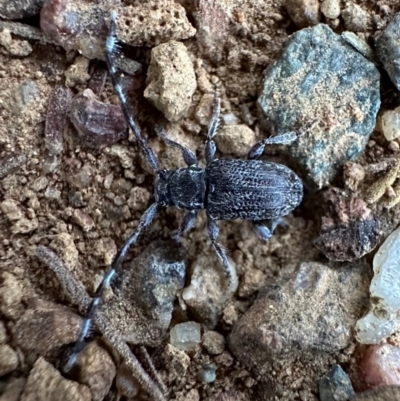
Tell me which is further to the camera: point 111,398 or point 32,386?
point 111,398

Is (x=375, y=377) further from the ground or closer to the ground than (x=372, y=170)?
closer to the ground

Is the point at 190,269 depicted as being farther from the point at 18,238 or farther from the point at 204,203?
the point at 18,238

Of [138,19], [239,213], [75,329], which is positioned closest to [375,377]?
[239,213]

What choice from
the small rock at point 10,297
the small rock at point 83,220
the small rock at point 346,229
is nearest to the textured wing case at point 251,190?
the small rock at point 346,229

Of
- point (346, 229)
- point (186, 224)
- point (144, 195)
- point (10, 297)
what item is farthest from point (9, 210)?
point (346, 229)

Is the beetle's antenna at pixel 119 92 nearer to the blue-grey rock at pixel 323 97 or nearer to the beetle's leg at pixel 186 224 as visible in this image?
the beetle's leg at pixel 186 224

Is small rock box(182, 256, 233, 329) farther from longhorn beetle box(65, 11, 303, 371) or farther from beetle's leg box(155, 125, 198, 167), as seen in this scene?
beetle's leg box(155, 125, 198, 167)

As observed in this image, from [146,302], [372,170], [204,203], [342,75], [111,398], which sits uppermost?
[342,75]

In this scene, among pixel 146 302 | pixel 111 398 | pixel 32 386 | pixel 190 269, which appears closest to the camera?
pixel 32 386

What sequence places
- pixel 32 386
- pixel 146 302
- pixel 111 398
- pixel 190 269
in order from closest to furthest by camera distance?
pixel 32 386
pixel 111 398
pixel 146 302
pixel 190 269
